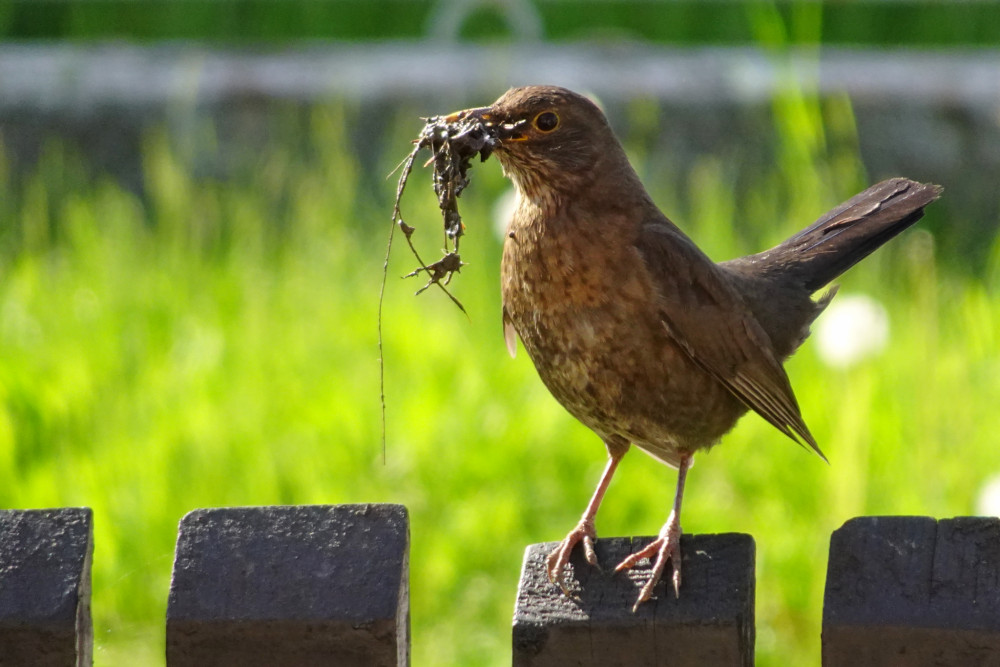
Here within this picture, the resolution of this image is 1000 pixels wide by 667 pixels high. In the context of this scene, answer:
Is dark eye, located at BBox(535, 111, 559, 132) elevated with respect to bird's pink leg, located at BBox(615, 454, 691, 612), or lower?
elevated

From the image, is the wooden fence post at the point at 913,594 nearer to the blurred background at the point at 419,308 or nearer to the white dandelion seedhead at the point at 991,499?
the white dandelion seedhead at the point at 991,499

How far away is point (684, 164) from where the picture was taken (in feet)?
22.9

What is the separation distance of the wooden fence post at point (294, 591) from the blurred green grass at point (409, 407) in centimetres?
171

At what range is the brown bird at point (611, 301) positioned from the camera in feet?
8.13

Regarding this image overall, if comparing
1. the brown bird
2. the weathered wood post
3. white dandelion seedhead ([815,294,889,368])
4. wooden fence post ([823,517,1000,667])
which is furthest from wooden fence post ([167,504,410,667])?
white dandelion seedhead ([815,294,889,368])

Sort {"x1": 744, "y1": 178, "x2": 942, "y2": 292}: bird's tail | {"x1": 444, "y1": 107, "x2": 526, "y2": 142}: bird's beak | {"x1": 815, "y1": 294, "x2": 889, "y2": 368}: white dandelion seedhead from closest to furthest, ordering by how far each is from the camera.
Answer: {"x1": 444, "y1": 107, "x2": 526, "y2": 142}: bird's beak, {"x1": 744, "y1": 178, "x2": 942, "y2": 292}: bird's tail, {"x1": 815, "y1": 294, "x2": 889, "y2": 368}: white dandelion seedhead

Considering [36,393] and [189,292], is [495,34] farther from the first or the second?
[36,393]

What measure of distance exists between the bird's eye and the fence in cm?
91

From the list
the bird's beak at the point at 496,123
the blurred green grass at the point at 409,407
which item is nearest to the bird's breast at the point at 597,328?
the bird's beak at the point at 496,123

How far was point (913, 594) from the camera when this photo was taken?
184 centimetres

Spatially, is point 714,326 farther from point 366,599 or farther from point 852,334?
point 852,334

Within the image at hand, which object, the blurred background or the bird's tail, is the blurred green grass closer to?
the blurred background

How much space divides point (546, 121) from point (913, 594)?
113 centimetres

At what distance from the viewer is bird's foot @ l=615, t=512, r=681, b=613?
1.94m
